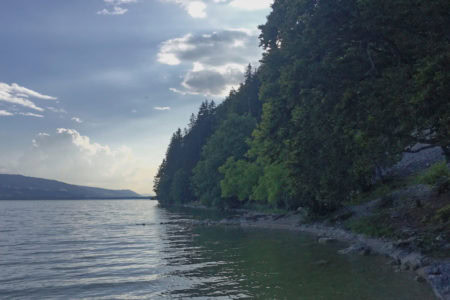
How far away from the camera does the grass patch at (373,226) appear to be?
22.8 meters

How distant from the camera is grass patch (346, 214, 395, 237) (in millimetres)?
22816

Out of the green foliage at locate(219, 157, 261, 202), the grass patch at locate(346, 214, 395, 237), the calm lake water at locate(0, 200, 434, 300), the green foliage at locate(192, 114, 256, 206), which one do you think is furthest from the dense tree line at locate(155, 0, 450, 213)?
the green foliage at locate(192, 114, 256, 206)

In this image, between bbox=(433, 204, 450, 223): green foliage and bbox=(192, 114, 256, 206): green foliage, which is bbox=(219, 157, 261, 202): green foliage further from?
bbox=(433, 204, 450, 223): green foliage

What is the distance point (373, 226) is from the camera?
25.0 meters

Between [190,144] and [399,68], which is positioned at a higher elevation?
[190,144]

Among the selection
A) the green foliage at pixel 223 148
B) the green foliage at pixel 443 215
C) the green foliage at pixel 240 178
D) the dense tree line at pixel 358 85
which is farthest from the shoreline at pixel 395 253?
the green foliage at pixel 223 148

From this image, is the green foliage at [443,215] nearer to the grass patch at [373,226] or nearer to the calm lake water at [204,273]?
the grass patch at [373,226]

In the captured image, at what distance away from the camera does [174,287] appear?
15641 millimetres

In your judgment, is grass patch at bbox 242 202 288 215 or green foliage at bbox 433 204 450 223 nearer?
green foliage at bbox 433 204 450 223

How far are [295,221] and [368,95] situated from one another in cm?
2589

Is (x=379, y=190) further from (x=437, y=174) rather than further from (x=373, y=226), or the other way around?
(x=373, y=226)

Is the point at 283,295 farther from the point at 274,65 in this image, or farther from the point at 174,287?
the point at 274,65

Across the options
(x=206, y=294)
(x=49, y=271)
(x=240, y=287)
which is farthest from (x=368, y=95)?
(x=49, y=271)

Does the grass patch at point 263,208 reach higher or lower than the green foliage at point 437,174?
lower
